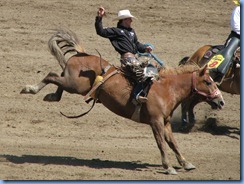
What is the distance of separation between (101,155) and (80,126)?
173cm

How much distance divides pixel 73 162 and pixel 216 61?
12.4ft

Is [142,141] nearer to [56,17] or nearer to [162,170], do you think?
[162,170]

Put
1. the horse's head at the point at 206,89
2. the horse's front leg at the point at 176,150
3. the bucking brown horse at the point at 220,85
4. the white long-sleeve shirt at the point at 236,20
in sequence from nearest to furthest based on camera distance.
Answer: the horse's front leg at the point at 176,150, the horse's head at the point at 206,89, the white long-sleeve shirt at the point at 236,20, the bucking brown horse at the point at 220,85

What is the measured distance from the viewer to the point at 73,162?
12.0 meters

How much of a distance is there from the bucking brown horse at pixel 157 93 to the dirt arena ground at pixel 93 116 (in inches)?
24.7

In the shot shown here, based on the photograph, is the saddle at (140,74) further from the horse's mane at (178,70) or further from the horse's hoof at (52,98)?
the horse's hoof at (52,98)

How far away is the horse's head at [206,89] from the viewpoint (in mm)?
11867

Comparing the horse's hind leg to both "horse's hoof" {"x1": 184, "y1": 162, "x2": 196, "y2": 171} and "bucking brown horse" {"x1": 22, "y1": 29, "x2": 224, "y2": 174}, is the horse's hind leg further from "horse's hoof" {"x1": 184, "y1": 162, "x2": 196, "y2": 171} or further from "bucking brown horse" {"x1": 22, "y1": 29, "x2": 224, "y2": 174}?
"horse's hoof" {"x1": 184, "y1": 162, "x2": 196, "y2": 171}

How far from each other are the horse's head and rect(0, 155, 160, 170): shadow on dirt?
1440mm

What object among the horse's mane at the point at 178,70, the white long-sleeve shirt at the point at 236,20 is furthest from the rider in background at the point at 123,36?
the white long-sleeve shirt at the point at 236,20

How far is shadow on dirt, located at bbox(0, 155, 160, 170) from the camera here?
11.9 m

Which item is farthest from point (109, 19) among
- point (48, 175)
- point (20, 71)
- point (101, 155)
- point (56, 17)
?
point (48, 175)

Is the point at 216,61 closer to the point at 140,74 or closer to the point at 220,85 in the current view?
the point at 220,85

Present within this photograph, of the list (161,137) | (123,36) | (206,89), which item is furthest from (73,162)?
(206,89)
